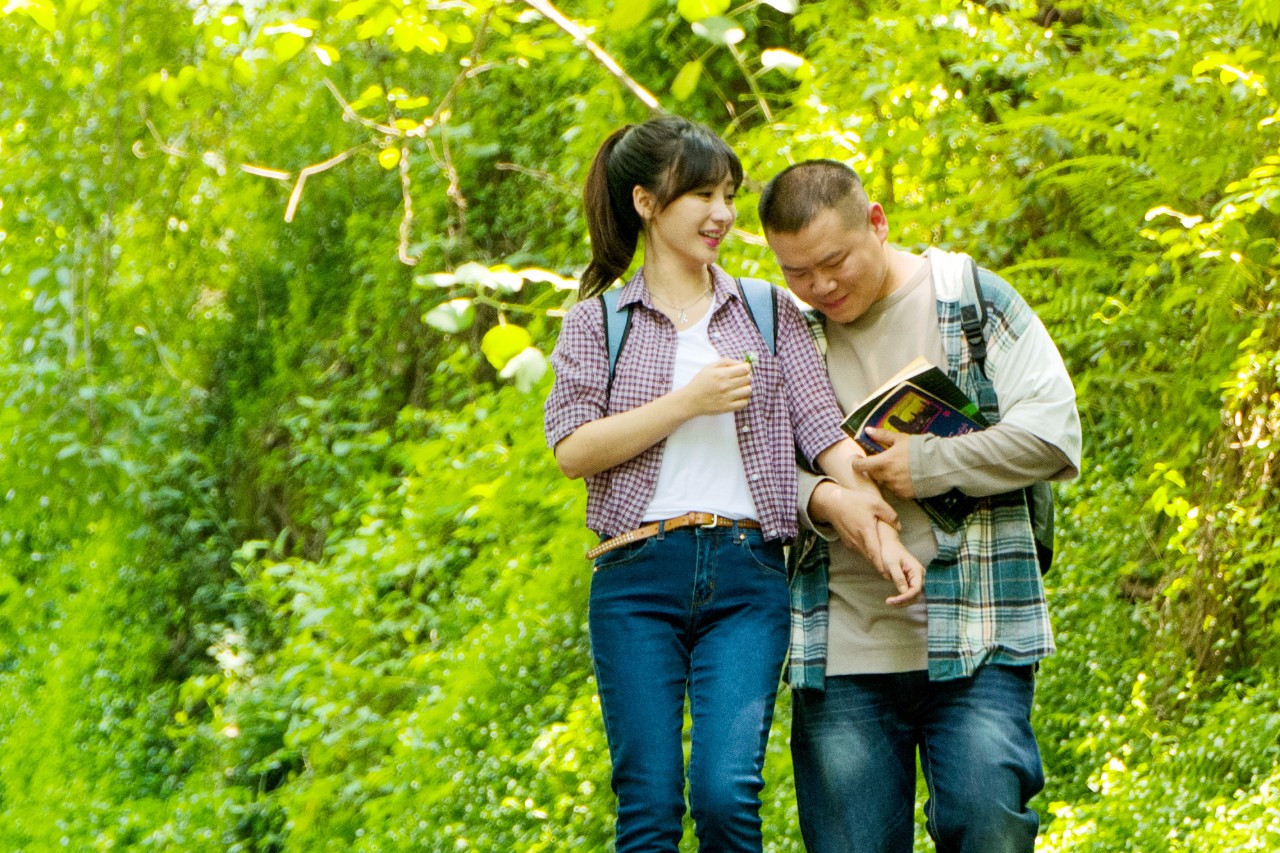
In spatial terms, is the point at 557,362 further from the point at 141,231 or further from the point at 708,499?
the point at 141,231

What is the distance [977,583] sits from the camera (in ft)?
9.24

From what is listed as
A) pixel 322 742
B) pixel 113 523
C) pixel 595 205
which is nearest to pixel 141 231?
pixel 113 523

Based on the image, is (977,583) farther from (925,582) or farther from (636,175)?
(636,175)

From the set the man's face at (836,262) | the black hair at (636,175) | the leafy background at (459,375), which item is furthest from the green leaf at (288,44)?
the man's face at (836,262)

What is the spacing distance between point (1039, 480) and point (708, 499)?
23.2 inches

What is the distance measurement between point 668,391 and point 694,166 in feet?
1.41

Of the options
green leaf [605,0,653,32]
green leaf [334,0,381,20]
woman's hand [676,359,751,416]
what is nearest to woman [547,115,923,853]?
woman's hand [676,359,751,416]

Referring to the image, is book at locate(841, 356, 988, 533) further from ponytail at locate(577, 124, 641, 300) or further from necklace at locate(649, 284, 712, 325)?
ponytail at locate(577, 124, 641, 300)

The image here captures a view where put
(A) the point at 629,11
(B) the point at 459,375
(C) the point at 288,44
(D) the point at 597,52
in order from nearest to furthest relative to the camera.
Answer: (A) the point at 629,11
(D) the point at 597,52
(C) the point at 288,44
(B) the point at 459,375

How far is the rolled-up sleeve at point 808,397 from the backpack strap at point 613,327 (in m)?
0.30

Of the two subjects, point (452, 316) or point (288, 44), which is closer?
point (452, 316)

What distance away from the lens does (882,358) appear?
2.97m

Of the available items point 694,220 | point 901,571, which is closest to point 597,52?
point 694,220

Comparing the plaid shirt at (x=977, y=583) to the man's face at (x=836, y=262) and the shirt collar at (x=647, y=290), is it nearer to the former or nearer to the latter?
the man's face at (x=836, y=262)
